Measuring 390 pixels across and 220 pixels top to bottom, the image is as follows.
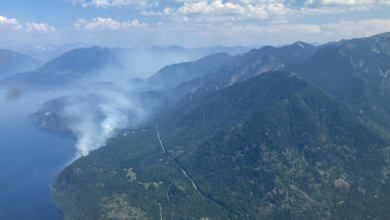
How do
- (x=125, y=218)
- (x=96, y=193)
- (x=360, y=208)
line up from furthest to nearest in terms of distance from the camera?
1. (x=96, y=193)
2. (x=360, y=208)
3. (x=125, y=218)

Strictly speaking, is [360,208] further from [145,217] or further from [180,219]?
[145,217]

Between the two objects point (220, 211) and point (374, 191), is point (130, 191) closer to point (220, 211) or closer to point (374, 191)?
point (220, 211)

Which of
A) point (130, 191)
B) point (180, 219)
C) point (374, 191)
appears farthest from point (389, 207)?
point (130, 191)

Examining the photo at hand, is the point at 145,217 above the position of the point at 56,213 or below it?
above

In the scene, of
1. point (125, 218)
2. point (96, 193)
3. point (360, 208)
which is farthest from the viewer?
point (96, 193)

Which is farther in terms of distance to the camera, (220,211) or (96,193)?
(96,193)

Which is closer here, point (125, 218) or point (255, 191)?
point (125, 218)

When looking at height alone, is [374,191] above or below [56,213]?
above

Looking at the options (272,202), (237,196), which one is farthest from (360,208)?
(237,196)
